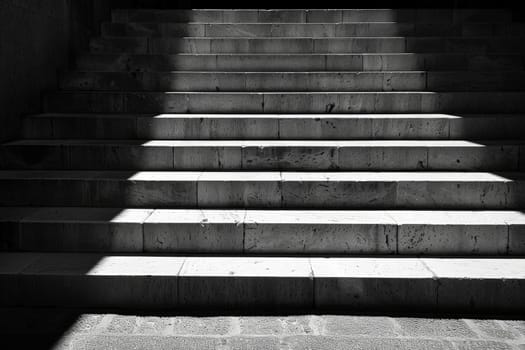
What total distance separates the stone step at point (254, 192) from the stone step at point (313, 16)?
416 centimetres

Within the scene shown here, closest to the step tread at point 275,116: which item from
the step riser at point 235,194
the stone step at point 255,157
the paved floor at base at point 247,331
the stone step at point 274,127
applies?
the stone step at point 274,127

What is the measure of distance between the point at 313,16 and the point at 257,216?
4.66m

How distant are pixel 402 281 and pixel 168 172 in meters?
2.54

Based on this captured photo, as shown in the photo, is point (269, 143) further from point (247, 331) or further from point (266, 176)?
point (247, 331)

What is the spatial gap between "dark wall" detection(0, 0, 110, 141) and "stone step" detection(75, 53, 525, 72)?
0.48 meters

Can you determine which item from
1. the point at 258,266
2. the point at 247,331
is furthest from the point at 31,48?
the point at 247,331

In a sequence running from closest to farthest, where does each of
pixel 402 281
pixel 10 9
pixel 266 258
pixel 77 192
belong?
pixel 402 281 → pixel 266 258 → pixel 77 192 → pixel 10 9

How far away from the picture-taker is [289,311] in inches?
144

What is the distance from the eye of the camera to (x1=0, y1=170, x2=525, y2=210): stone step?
4.52m

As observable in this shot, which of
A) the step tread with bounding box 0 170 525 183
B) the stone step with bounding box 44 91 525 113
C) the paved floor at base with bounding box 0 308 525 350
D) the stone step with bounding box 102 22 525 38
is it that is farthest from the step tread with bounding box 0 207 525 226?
the stone step with bounding box 102 22 525 38

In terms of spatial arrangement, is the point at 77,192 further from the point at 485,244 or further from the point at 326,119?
the point at 485,244

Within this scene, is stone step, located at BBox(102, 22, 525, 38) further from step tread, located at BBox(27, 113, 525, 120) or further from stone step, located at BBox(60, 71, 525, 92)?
step tread, located at BBox(27, 113, 525, 120)

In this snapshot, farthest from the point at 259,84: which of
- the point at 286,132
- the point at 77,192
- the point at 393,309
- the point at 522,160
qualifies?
the point at 393,309

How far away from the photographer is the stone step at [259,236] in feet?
13.4
